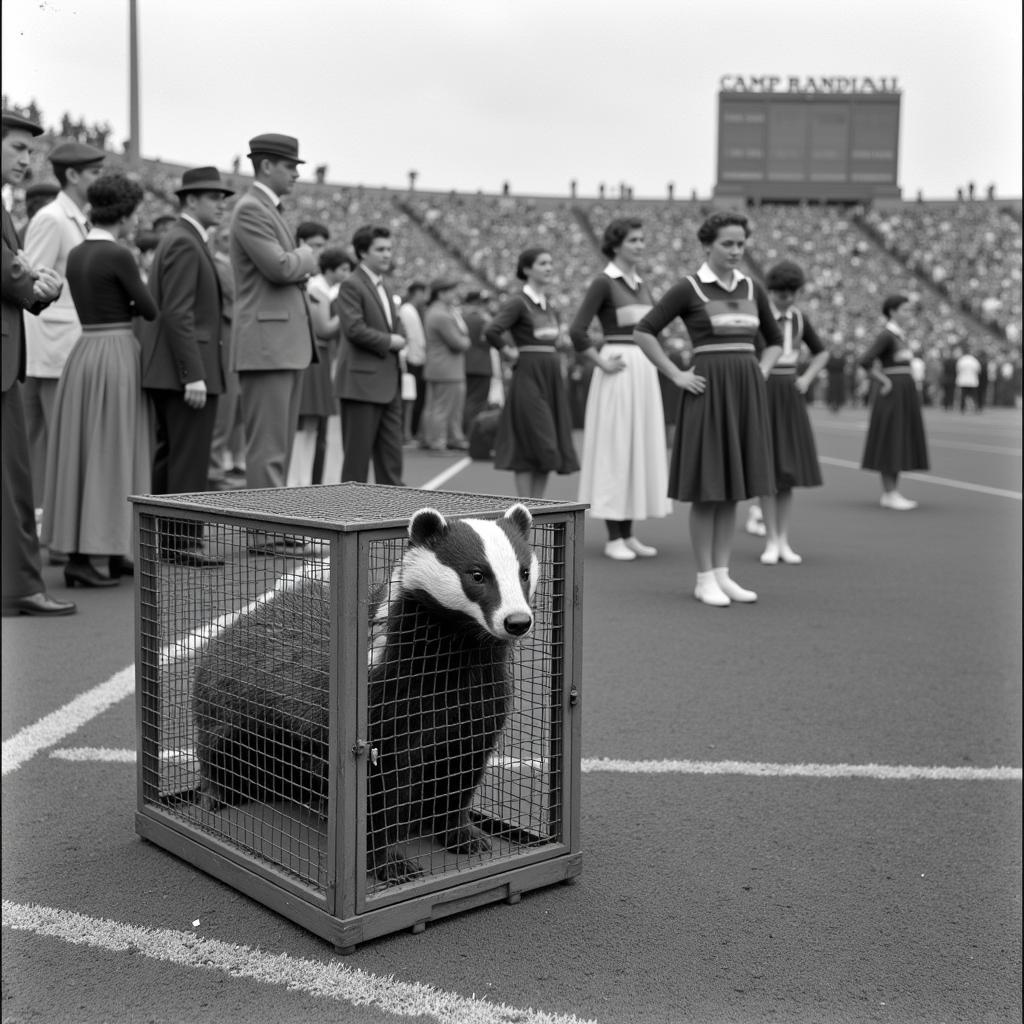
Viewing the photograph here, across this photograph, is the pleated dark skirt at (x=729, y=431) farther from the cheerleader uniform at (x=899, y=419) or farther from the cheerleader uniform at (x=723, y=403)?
the cheerleader uniform at (x=899, y=419)

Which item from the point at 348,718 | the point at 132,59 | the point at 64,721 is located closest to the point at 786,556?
the point at 64,721

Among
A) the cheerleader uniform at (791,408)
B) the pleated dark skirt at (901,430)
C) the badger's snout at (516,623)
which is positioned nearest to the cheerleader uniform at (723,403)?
the cheerleader uniform at (791,408)

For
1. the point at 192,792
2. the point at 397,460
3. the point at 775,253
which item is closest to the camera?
the point at 192,792

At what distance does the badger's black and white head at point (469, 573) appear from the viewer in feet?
8.45

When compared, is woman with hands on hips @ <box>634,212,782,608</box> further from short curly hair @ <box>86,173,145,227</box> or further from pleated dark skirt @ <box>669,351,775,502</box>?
short curly hair @ <box>86,173,145,227</box>

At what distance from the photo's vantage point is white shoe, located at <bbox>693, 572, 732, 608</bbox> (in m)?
6.58

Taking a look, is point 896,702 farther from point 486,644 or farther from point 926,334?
point 926,334

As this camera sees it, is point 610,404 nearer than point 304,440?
Yes

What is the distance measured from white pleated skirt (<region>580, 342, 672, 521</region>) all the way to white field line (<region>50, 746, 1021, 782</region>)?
4.21 meters

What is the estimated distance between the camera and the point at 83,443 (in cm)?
639

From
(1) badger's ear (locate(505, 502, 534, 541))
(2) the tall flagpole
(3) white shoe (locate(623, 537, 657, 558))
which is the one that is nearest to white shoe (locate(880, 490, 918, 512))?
(3) white shoe (locate(623, 537, 657, 558))

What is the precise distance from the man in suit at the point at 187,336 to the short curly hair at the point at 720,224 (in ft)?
7.50

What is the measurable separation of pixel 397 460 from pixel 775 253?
46.4m

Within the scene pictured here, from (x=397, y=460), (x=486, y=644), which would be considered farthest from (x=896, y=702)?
(x=397, y=460)
